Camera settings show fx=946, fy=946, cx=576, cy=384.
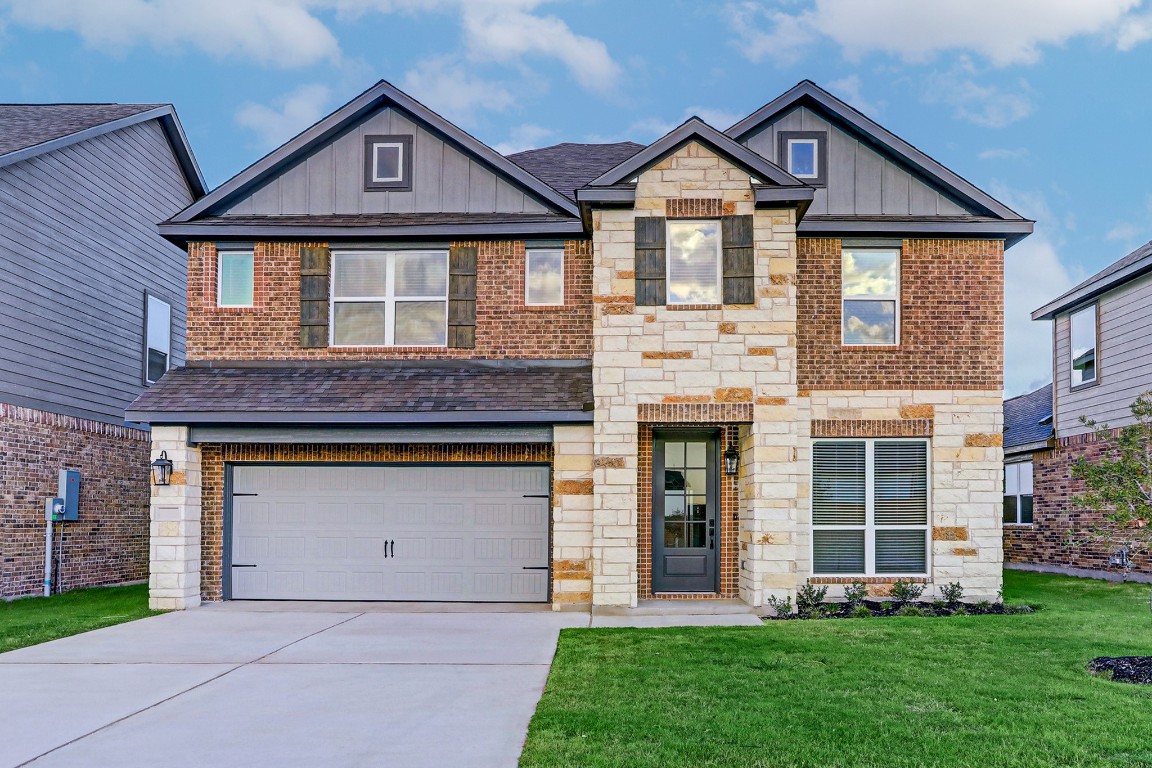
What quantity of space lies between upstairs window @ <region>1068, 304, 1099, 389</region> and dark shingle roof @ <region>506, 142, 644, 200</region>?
9.60 meters

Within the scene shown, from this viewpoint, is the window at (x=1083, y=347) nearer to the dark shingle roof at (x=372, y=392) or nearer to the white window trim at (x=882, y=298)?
the white window trim at (x=882, y=298)

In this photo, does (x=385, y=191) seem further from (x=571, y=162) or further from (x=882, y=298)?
(x=882, y=298)

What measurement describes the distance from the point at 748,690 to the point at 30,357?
12.3 metres

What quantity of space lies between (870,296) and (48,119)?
1434 cm

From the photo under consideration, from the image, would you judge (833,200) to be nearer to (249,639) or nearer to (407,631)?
(407,631)

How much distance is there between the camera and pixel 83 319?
15.9m

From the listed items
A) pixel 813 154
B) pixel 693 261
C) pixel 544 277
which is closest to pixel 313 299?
pixel 544 277

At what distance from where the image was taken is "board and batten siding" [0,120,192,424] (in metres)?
14.3

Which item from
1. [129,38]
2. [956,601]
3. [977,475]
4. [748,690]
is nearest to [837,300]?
[977,475]

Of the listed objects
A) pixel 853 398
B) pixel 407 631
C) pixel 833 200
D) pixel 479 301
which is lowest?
pixel 407 631

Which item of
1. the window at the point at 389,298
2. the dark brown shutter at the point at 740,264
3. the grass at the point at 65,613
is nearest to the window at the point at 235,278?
the window at the point at 389,298

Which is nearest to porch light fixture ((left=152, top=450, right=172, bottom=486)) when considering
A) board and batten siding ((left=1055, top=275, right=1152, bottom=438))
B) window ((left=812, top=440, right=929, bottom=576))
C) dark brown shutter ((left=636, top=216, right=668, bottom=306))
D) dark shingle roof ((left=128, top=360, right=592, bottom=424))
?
dark shingle roof ((left=128, top=360, right=592, bottom=424))

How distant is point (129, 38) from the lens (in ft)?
254

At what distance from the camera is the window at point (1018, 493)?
20.5 metres
